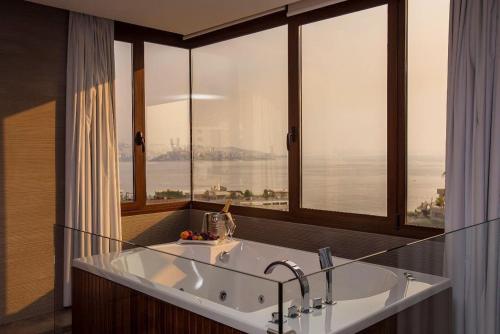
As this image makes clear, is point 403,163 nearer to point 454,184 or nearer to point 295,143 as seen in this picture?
point 454,184

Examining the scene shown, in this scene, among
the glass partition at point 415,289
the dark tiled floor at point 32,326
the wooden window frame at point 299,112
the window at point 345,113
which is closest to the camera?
the glass partition at point 415,289

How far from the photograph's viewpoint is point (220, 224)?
3900mm

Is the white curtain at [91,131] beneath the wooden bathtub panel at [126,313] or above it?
above

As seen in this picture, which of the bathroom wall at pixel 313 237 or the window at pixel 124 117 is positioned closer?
the bathroom wall at pixel 313 237

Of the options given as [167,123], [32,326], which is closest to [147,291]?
[32,326]

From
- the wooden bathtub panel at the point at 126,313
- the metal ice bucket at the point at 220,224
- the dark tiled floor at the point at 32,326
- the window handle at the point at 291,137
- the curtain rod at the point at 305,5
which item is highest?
the curtain rod at the point at 305,5

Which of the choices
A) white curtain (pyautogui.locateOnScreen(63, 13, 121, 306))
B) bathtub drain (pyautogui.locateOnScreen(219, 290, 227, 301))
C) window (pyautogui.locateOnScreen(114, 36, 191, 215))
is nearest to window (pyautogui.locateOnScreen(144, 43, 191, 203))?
window (pyautogui.locateOnScreen(114, 36, 191, 215))

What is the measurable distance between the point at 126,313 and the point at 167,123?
2.59 metres

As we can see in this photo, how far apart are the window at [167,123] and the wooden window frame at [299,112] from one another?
0.08m

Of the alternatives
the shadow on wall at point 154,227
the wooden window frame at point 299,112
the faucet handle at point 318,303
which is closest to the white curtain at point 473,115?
the wooden window frame at point 299,112

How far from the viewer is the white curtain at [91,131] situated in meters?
3.79

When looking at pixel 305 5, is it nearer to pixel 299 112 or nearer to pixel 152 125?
pixel 299 112

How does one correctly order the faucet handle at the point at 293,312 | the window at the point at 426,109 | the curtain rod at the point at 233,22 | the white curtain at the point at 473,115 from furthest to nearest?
1. the curtain rod at the point at 233,22
2. the window at the point at 426,109
3. the white curtain at the point at 473,115
4. the faucet handle at the point at 293,312

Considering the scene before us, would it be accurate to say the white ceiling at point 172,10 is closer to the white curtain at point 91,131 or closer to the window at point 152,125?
the white curtain at point 91,131
